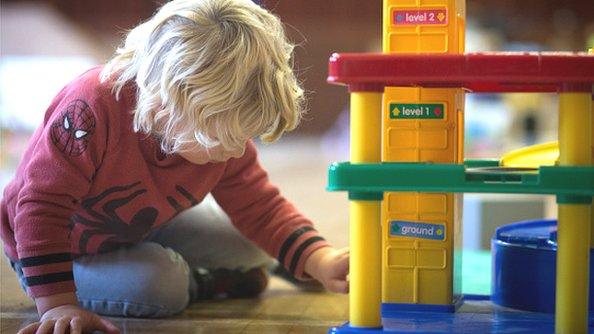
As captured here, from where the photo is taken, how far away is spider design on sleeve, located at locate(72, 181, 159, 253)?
0.92m

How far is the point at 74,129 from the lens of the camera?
85 cm

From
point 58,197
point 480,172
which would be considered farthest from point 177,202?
point 480,172

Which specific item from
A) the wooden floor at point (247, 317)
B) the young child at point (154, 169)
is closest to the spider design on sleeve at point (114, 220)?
the young child at point (154, 169)

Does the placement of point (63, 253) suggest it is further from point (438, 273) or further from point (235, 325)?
point (438, 273)

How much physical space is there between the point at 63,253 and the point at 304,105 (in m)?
0.29

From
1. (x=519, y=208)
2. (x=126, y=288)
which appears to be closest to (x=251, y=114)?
(x=126, y=288)

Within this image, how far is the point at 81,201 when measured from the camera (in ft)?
3.02

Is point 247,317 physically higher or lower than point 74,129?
→ lower

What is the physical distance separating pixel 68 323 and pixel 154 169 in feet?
0.67

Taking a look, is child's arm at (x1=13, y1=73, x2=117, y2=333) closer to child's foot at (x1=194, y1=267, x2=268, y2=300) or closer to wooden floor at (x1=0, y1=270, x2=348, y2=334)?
wooden floor at (x1=0, y1=270, x2=348, y2=334)

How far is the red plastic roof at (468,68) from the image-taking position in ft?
2.20

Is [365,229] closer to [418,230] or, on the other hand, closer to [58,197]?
[418,230]

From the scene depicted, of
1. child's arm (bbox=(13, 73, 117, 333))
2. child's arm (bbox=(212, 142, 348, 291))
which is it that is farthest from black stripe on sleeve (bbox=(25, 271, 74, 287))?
child's arm (bbox=(212, 142, 348, 291))

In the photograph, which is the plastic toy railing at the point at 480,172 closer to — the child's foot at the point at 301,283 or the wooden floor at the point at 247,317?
the wooden floor at the point at 247,317
